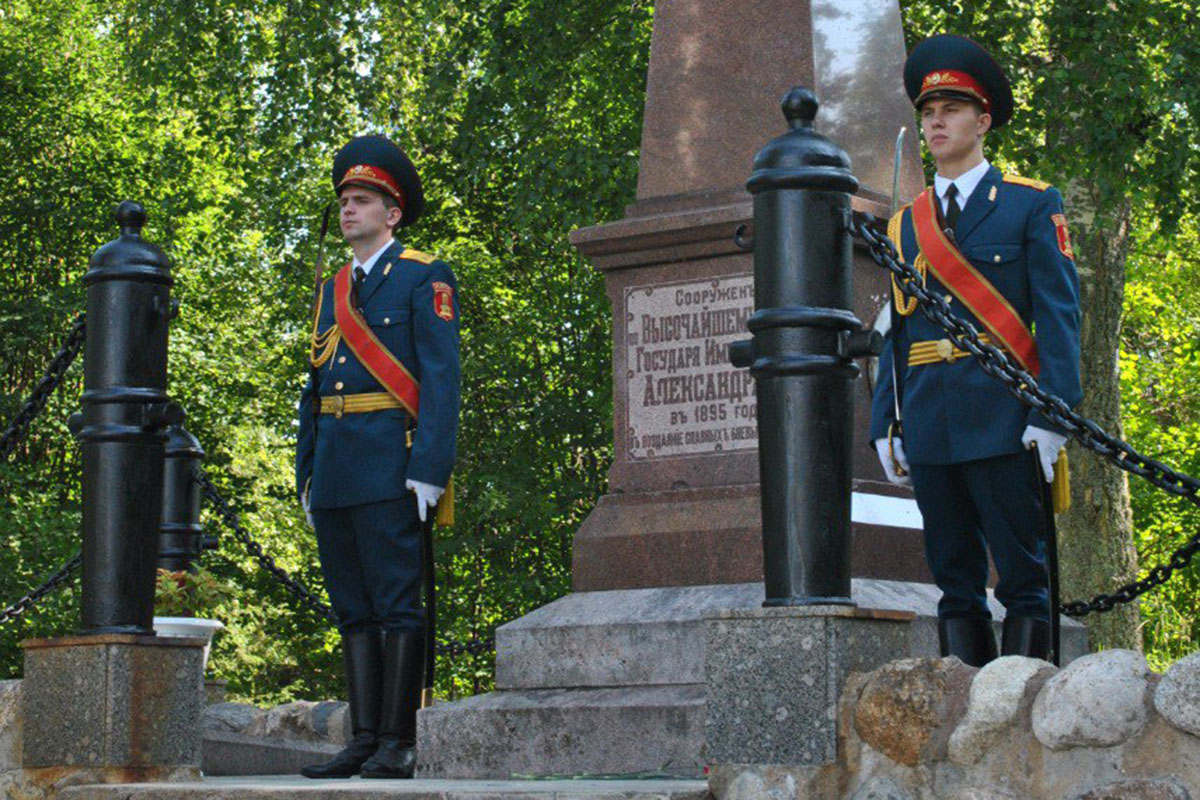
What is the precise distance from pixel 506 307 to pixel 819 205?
63.6ft

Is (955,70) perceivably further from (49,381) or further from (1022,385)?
(49,381)

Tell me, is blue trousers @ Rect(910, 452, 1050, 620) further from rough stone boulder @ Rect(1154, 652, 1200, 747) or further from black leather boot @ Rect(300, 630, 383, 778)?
black leather boot @ Rect(300, 630, 383, 778)

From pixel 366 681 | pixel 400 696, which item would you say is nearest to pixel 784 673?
pixel 400 696

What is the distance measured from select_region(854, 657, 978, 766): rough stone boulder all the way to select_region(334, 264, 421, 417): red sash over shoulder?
237 cm

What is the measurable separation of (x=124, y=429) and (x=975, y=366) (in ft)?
7.77

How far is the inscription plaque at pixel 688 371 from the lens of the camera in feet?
22.8

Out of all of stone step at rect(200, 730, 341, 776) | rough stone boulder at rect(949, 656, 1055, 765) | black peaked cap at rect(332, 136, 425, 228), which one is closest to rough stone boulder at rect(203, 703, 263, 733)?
stone step at rect(200, 730, 341, 776)

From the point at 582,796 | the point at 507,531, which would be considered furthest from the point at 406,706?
the point at 507,531

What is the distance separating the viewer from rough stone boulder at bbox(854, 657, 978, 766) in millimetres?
4285

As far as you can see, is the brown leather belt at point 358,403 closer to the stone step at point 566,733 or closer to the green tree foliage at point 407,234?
the stone step at point 566,733

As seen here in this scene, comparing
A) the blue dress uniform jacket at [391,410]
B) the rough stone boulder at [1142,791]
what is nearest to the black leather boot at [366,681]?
the blue dress uniform jacket at [391,410]

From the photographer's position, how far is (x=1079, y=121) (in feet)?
51.1

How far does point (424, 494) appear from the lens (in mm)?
6234

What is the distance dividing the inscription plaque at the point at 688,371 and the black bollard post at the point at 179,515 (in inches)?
136
